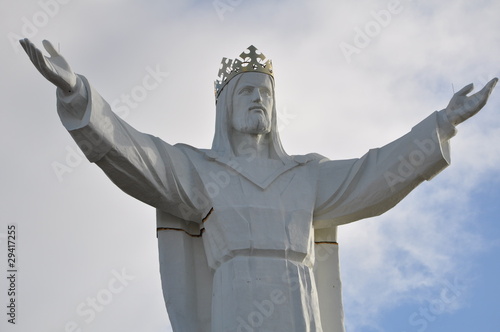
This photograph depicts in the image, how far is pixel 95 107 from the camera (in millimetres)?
12570

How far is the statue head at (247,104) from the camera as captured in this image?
46.0 feet

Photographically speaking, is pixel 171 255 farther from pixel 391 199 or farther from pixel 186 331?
pixel 391 199

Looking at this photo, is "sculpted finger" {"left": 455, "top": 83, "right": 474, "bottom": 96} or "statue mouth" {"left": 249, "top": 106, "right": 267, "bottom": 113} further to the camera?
"statue mouth" {"left": 249, "top": 106, "right": 267, "bottom": 113}

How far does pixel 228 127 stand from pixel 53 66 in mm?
2745

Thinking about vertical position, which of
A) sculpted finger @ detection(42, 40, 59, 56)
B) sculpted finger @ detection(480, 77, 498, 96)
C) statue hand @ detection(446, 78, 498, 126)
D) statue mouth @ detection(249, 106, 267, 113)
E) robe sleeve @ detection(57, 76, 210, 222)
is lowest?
robe sleeve @ detection(57, 76, 210, 222)

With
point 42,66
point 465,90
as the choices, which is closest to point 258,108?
point 465,90

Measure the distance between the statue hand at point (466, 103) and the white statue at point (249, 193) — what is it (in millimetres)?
13

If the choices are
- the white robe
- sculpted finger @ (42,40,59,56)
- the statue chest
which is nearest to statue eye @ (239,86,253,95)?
the white robe

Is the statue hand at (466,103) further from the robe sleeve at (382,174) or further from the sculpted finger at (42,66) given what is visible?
the sculpted finger at (42,66)

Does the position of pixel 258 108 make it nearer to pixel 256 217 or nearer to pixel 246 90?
pixel 246 90

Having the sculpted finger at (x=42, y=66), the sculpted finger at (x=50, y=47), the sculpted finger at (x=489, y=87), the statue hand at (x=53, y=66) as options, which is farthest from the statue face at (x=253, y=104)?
the sculpted finger at (x=42, y=66)

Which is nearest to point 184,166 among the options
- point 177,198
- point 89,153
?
point 177,198

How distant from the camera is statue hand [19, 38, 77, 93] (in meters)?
11.9

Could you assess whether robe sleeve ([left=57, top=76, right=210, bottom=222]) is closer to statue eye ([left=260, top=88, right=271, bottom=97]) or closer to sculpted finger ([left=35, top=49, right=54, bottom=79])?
sculpted finger ([left=35, top=49, right=54, bottom=79])
